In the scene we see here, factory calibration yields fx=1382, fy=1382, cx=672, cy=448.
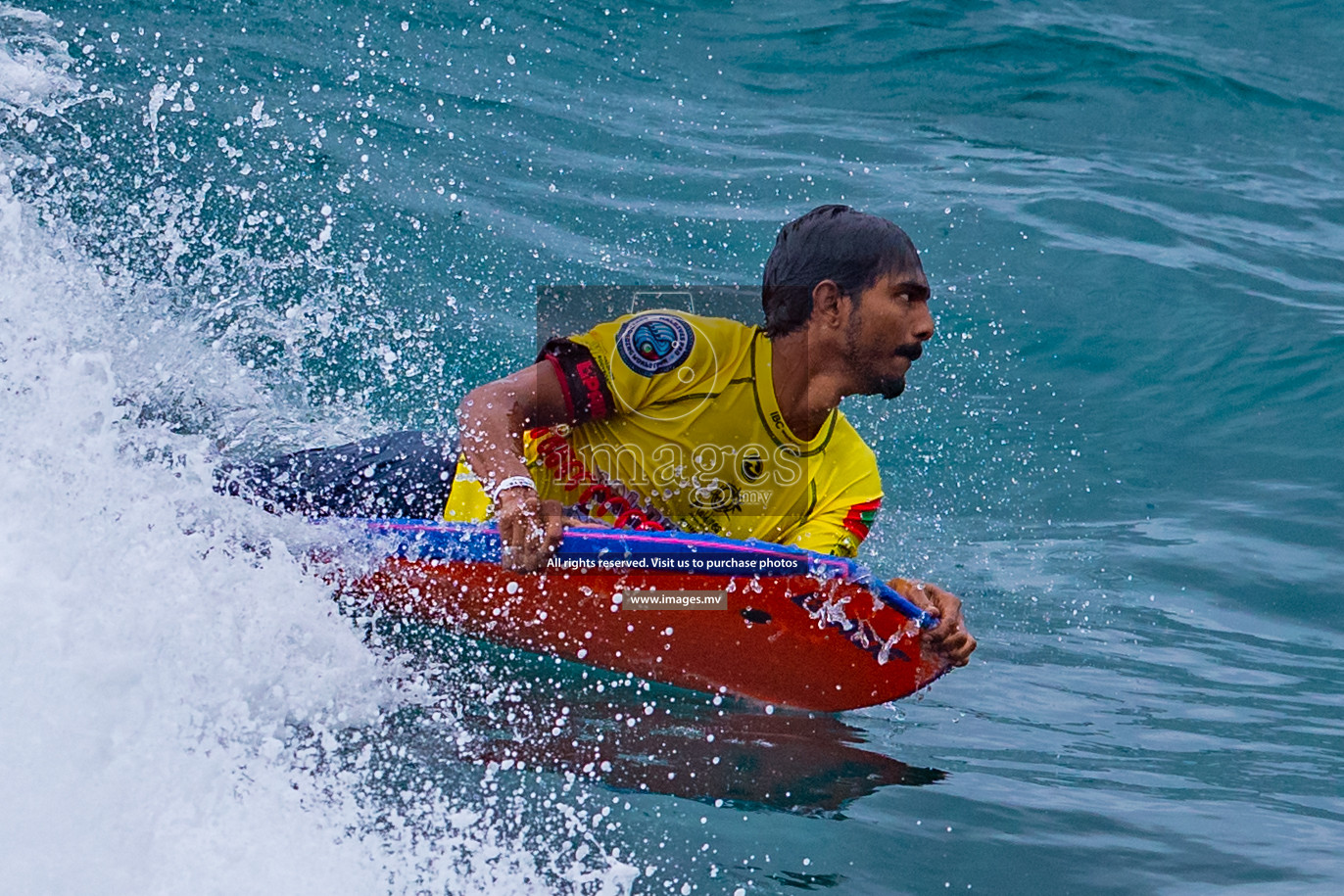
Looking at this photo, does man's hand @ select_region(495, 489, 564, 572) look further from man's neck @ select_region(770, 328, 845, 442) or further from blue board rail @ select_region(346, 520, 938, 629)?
man's neck @ select_region(770, 328, 845, 442)

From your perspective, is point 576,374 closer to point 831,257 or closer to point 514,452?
point 514,452

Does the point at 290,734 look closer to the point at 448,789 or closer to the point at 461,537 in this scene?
the point at 448,789

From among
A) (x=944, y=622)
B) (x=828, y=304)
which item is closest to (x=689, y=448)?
(x=828, y=304)

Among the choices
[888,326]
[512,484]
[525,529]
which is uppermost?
[888,326]

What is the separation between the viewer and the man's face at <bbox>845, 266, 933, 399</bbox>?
392 centimetres

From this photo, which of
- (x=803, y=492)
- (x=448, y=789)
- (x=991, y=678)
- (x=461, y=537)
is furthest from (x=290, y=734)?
(x=991, y=678)

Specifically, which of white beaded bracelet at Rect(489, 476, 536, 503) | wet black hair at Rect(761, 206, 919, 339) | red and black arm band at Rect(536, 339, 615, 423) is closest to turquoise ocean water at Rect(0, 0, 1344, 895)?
white beaded bracelet at Rect(489, 476, 536, 503)

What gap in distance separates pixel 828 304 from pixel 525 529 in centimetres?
111

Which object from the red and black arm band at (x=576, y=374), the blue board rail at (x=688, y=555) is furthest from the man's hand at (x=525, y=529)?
the red and black arm band at (x=576, y=374)

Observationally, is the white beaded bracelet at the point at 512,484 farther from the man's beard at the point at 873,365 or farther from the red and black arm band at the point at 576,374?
the man's beard at the point at 873,365

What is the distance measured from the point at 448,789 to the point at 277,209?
19.8 feet

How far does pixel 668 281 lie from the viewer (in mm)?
8969

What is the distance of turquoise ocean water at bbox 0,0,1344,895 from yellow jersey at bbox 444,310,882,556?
22.7 inches

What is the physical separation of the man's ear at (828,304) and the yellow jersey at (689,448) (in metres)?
0.24
